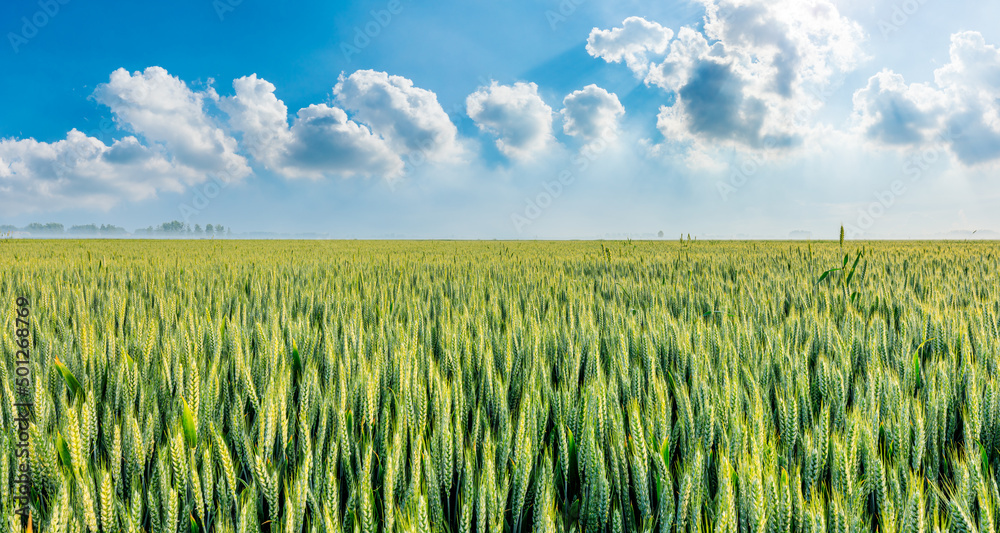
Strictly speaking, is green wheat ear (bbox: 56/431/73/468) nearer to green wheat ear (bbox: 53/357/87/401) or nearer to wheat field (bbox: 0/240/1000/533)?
wheat field (bbox: 0/240/1000/533)

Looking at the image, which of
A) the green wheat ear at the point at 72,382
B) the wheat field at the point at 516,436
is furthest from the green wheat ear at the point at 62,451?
the green wheat ear at the point at 72,382

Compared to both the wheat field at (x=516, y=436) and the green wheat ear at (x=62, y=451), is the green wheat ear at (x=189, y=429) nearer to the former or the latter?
the wheat field at (x=516, y=436)

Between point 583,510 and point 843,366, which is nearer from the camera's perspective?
point 583,510

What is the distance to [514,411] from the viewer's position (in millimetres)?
1247

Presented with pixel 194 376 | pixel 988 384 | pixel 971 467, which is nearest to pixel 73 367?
pixel 194 376

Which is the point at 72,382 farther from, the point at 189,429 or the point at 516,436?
the point at 516,436

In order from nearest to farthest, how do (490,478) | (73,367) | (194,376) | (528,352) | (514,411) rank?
(490,478) → (194,376) → (514,411) → (73,367) → (528,352)

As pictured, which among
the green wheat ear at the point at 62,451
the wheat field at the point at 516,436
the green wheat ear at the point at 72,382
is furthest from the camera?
the green wheat ear at the point at 72,382

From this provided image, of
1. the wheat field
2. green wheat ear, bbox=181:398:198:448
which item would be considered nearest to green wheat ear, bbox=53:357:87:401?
the wheat field

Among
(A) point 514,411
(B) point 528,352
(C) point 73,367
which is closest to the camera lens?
(A) point 514,411

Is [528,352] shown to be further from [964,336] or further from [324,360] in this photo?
[964,336]

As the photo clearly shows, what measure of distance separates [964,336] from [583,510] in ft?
5.54

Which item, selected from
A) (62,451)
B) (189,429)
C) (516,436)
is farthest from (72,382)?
(516,436)

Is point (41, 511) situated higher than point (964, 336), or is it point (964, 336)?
point (964, 336)
